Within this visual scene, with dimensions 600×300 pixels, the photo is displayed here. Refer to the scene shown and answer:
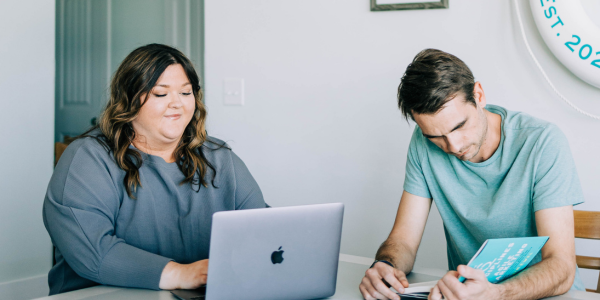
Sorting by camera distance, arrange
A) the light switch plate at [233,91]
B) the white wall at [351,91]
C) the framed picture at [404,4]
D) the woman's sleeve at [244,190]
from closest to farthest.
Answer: the woman's sleeve at [244,190] → the white wall at [351,91] → the framed picture at [404,4] → the light switch plate at [233,91]

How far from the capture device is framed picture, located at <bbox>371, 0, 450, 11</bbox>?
1719 mm

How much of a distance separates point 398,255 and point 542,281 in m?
0.34

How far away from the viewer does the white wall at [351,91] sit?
5.30 ft

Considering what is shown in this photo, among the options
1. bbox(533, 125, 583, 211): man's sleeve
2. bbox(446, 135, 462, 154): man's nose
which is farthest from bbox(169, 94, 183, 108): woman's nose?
bbox(533, 125, 583, 211): man's sleeve

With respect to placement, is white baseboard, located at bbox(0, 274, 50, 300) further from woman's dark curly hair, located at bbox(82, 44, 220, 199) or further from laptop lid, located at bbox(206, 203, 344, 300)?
laptop lid, located at bbox(206, 203, 344, 300)

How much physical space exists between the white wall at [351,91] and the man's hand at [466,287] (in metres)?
0.89

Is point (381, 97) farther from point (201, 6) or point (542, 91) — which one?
point (201, 6)

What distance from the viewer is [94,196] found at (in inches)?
43.8

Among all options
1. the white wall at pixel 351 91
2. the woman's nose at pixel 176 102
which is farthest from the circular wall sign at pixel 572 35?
the woman's nose at pixel 176 102

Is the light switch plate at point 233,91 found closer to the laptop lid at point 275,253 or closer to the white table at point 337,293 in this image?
the white table at point 337,293

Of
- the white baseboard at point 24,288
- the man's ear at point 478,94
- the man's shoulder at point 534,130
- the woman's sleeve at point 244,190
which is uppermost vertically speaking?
the man's ear at point 478,94

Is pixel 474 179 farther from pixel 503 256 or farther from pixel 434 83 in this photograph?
pixel 503 256

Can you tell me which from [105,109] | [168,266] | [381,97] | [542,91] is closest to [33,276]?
[105,109]

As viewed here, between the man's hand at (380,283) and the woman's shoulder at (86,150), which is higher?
the woman's shoulder at (86,150)
